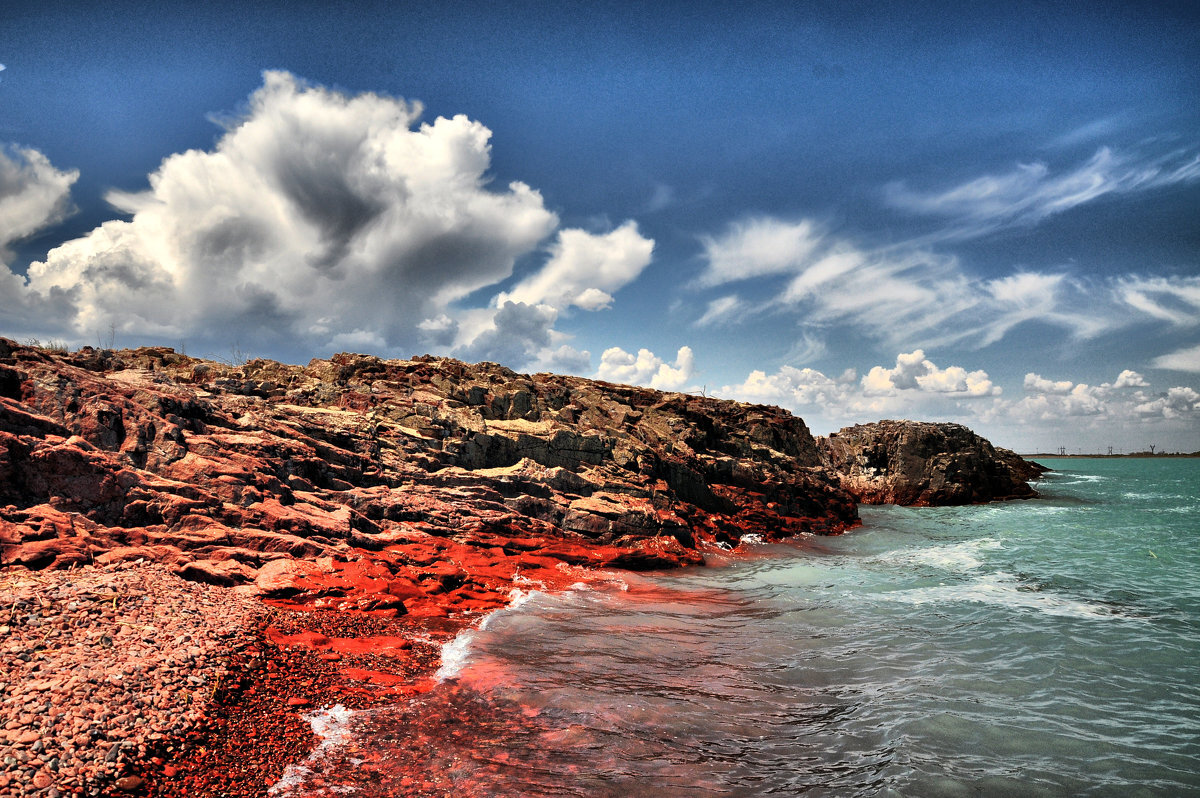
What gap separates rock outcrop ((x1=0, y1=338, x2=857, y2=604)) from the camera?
11.5 meters

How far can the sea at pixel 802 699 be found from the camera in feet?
21.9

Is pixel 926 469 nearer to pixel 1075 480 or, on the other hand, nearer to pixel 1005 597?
pixel 1005 597

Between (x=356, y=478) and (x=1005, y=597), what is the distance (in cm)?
2233

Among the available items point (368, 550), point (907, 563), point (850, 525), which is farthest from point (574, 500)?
point (850, 525)

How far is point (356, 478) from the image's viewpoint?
19.2 meters

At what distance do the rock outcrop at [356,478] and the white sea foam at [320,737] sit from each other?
489cm

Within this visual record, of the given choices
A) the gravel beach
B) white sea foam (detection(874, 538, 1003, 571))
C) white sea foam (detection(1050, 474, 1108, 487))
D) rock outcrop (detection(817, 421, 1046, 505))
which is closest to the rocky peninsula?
the gravel beach

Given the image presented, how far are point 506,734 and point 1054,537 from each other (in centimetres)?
3418

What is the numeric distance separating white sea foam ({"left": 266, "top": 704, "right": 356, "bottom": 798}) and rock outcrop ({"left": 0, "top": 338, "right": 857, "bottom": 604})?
489 centimetres

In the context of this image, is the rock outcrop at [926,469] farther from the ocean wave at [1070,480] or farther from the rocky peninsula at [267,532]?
the ocean wave at [1070,480]

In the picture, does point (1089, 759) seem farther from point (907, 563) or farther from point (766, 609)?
point (907, 563)

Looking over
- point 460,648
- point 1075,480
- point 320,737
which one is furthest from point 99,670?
point 1075,480

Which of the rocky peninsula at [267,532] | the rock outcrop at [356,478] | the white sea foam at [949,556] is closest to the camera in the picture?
the rocky peninsula at [267,532]

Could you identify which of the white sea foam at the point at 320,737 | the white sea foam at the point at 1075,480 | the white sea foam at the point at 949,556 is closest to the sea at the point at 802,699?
the white sea foam at the point at 320,737
